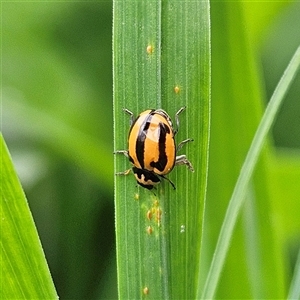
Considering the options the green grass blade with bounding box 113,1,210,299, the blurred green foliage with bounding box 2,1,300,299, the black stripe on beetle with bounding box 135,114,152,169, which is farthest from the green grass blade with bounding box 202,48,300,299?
the blurred green foliage with bounding box 2,1,300,299

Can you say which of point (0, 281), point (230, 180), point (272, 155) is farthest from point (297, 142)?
point (0, 281)

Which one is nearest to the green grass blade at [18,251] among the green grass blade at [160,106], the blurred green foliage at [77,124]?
the green grass blade at [160,106]

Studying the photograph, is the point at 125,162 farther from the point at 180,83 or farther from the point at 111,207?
the point at 111,207

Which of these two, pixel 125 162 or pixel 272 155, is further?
pixel 272 155

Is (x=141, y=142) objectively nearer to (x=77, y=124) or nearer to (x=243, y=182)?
(x=243, y=182)

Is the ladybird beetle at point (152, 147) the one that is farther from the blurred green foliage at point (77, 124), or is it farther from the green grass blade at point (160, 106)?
the blurred green foliage at point (77, 124)
